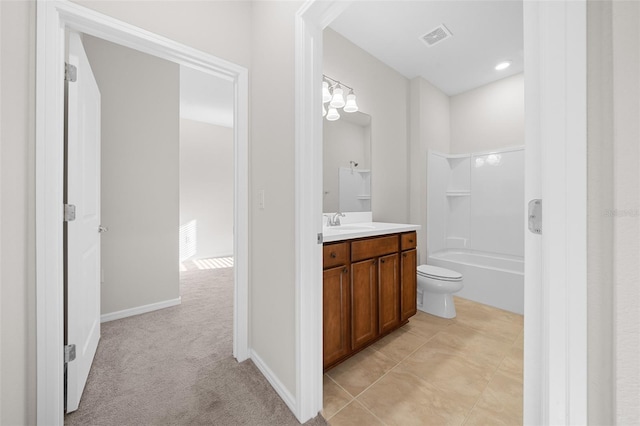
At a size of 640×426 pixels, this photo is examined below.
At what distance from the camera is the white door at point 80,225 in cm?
129

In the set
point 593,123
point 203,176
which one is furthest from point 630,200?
point 203,176

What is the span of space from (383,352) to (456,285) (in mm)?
1009

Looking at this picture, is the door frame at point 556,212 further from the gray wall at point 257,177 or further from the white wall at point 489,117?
the white wall at point 489,117

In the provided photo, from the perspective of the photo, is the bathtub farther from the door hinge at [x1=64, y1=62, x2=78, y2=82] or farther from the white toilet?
the door hinge at [x1=64, y1=62, x2=78, y2=82]

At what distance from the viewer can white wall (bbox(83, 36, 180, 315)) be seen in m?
2.29

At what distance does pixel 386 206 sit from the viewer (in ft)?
9.39

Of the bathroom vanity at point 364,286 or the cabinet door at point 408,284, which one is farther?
the cabinet door at point 408,284

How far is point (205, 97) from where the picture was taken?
154 inches

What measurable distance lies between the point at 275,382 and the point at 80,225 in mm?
1411

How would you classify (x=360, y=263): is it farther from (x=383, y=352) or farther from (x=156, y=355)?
(x=156, y=355)

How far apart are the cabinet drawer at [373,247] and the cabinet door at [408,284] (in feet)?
0.66

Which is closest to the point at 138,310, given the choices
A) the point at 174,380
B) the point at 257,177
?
the point at 174,380

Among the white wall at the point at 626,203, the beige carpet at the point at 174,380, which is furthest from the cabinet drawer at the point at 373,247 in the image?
the white wall at the point at 626,203

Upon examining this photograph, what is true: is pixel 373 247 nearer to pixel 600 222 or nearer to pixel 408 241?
pixel 408 241
